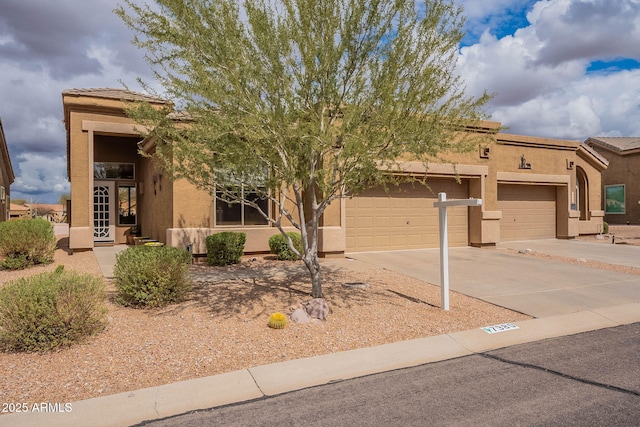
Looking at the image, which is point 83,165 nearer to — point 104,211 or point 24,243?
point 104,211

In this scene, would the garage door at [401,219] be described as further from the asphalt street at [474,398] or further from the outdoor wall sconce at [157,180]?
the asphalt street at [474,398]

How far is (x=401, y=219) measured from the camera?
15.3m

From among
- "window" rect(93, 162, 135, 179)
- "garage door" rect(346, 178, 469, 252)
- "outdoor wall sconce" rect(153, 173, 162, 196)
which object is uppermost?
"window" rect(93, 162, 135, 179)


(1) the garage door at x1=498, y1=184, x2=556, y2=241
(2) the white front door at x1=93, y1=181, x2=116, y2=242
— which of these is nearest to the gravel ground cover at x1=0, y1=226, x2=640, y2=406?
(2) the white front door at x1=93, y1=181, x2=116, y2=242

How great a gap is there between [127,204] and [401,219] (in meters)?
11.8

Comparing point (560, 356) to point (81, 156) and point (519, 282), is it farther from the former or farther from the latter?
point (81, 156)

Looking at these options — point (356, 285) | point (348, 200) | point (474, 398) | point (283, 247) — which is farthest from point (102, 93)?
point (474, 398)

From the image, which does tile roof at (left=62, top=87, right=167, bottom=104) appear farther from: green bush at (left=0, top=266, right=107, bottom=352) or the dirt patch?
green bush at (left=0, top=266, right=107, bottom=352)

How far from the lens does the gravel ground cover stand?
4793 millimetres

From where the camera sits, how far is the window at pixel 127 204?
17.9 metres

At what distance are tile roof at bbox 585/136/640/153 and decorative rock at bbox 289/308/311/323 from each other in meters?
32.7

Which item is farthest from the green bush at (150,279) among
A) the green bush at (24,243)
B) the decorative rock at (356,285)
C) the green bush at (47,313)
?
the green bush at (24,243)

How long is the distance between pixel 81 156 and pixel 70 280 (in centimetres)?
1005

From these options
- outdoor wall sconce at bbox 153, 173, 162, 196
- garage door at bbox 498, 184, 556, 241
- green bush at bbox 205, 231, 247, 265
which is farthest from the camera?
garage door at bbox 498, 184, 556, 241
